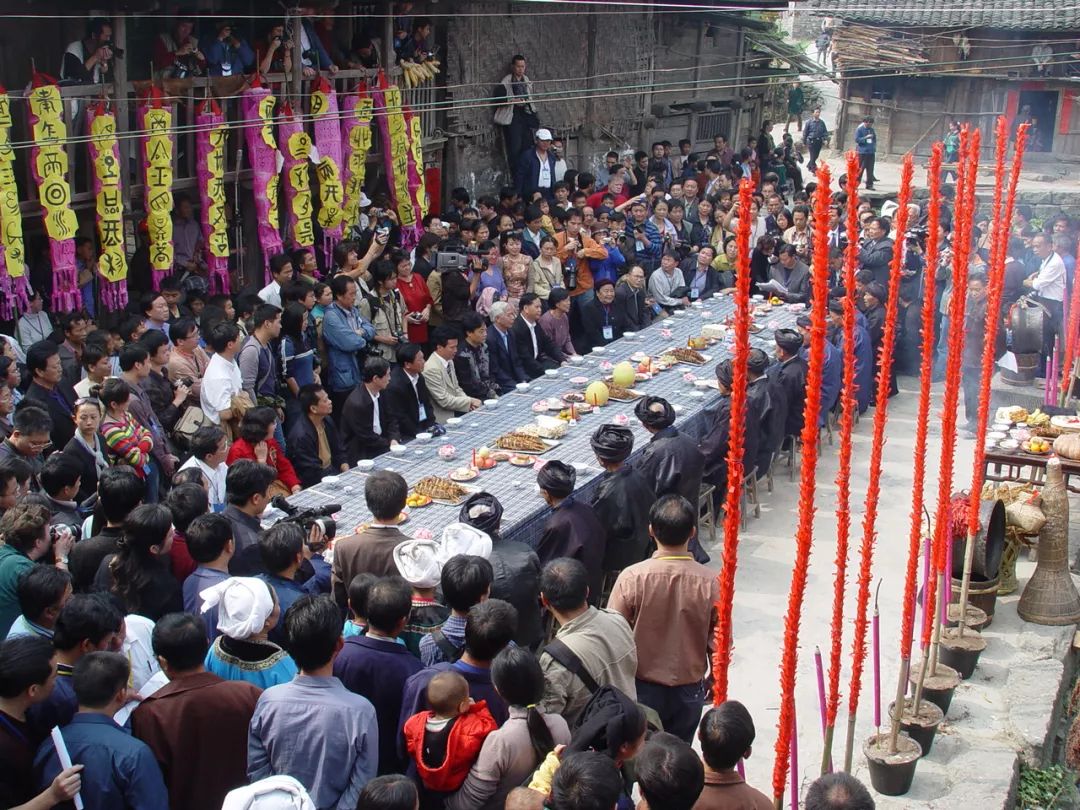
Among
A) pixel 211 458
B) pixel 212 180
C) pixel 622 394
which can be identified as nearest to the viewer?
pixel 211 458

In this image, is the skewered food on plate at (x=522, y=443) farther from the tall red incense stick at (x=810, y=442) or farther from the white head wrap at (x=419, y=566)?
the tall red incense stick at (x=810, y=442)

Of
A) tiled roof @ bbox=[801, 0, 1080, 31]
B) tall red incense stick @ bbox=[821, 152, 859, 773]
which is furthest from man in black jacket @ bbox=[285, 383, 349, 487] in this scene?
tiled roof @ bbox=[801, 0, 1080, 31]

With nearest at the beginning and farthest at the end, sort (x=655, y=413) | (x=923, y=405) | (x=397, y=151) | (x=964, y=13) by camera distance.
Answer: (x=923, y=405), (x=655, y=413), (x=397, y=151), (x=964, y=13)

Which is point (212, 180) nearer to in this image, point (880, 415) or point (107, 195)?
point (107, 195)

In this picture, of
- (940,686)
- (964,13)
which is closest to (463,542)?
(940,686)

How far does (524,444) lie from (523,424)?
656mm

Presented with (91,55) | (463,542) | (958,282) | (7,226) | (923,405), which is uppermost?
(91,55)

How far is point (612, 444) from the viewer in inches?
302

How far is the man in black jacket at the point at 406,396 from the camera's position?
9.65 metres

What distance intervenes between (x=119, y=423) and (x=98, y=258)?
294 cm

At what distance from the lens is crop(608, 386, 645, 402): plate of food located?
10.1m

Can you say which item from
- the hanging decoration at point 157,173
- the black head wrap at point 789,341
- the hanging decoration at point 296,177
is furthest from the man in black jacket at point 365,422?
the black head wrap at point 789,341

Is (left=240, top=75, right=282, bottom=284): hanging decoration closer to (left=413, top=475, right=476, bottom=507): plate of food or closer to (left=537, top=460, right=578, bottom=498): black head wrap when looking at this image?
(left=413, top=475, right=476, bottom=507): plate of food

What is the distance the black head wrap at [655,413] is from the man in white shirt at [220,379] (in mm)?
2965
